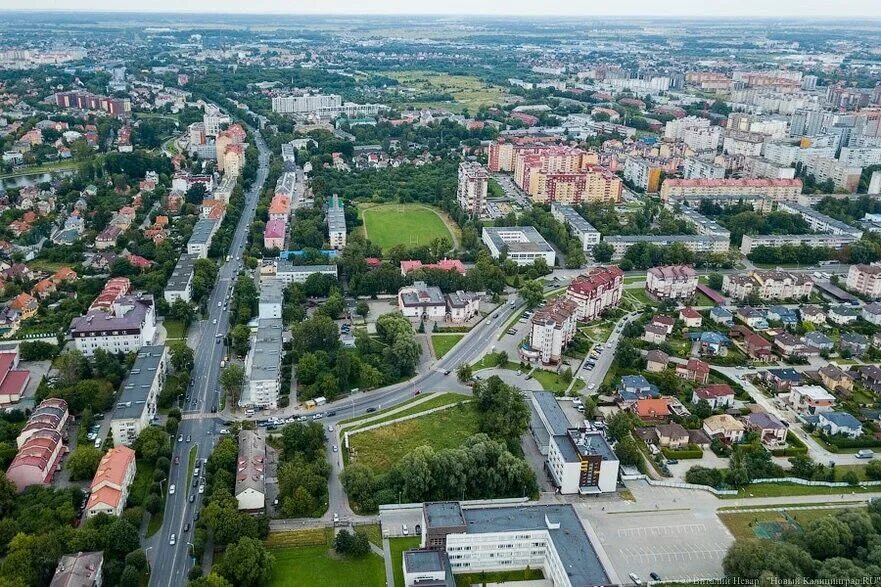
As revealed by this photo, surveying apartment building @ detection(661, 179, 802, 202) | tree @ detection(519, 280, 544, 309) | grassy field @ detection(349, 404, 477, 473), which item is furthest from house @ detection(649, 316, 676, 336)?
apartment building @ detection(661, 179, 802, 202)

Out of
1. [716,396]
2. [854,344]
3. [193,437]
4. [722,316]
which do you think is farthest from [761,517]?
[193,437]

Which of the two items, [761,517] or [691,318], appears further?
[691,318]

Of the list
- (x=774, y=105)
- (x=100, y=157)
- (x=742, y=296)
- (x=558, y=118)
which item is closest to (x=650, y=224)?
(x=742, y=296)

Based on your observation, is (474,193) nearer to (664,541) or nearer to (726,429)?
(726,429)

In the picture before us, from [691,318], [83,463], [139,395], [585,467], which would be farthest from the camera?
[691,318]

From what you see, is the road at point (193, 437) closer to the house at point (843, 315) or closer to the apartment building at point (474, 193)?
the apartment building at point (474, 193)

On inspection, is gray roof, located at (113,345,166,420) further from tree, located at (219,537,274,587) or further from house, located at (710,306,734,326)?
house, located at (710,306,734,326)

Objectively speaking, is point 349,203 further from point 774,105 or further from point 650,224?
point 774,105
